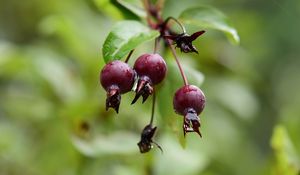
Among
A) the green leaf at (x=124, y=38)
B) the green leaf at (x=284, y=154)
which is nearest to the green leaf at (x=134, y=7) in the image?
the green leaf at (x=124, y=38)

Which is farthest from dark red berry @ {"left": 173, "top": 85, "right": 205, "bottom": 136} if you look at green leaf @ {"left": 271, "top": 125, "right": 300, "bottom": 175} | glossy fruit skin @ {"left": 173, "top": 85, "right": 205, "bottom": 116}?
green leaf @ {"left": 271, "top": 125, "right": 300, "bottom": 175}

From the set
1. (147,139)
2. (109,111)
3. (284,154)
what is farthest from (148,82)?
(109,111)

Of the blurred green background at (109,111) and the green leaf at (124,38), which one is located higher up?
the green leaf at (124,38)

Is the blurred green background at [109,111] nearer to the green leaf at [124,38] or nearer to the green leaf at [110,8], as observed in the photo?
the green leaf at [110,8]

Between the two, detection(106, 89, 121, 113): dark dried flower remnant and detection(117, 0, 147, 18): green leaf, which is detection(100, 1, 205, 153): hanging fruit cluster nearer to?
detection(106, 89, 121, 113): dark dried flower remnant

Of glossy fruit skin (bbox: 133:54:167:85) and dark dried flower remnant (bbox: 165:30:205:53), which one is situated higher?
dark dried flower remnant (bbox: 165:30:205:53)

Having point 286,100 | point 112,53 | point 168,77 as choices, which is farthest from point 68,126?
point 286,100

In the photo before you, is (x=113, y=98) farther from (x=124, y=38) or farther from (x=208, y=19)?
(x=208, y=19)

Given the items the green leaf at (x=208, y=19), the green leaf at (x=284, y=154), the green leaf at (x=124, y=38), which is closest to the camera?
the green leaf at (x=124, y=38)
